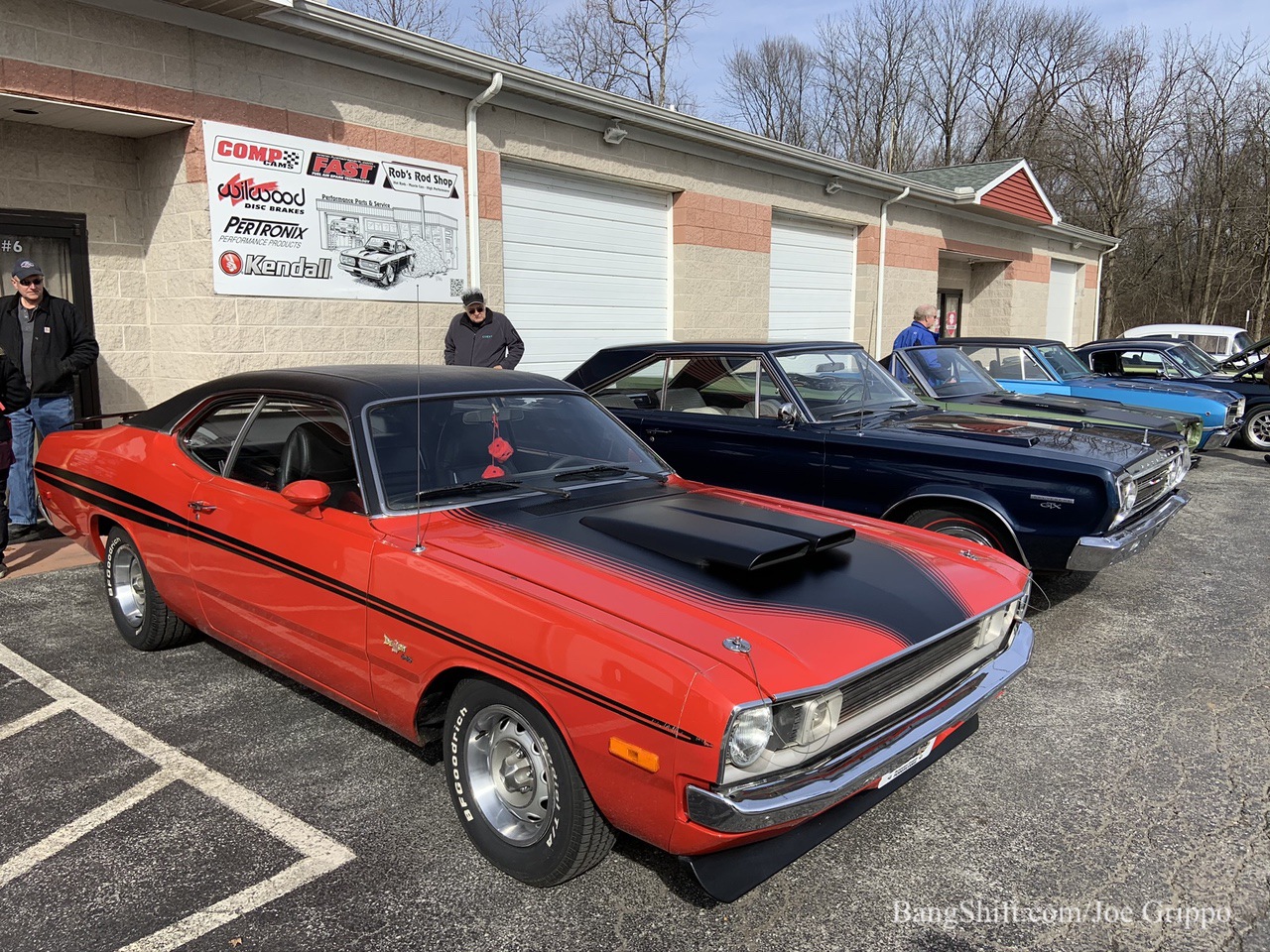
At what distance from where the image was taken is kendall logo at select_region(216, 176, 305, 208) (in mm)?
7325

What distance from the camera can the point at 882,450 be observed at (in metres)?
5.41

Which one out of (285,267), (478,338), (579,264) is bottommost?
(478,338)

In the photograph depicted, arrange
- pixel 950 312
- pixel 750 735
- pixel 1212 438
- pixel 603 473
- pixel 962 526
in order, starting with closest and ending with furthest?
pixel 750 735
pixel 603 473
pixel 962 526
pixel 1212 438
pixel 950 312

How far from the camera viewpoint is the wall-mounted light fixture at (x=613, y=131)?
10352mm

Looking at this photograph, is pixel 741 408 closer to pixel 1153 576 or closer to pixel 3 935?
pixel 1153 576

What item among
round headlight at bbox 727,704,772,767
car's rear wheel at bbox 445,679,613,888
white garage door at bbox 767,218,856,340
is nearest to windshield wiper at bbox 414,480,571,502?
car's rear wheel at bbox 445,679,613,888

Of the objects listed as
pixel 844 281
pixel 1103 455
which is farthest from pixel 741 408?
pixel 844 281

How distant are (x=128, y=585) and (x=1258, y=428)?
14135 mm

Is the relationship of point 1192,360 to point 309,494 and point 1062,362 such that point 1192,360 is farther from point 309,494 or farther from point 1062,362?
point 309,494

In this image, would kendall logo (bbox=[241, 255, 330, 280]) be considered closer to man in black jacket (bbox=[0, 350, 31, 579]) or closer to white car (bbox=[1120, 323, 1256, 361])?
man in black jacket (bbox=[0, 350, 31, 579])

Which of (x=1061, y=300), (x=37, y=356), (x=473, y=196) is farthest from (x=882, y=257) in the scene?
(x=37, y=356)

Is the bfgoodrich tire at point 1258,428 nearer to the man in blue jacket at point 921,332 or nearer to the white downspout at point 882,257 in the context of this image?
the white downspout at point 882,257

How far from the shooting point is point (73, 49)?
648cm

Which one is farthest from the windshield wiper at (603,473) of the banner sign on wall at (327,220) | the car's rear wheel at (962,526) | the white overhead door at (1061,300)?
the white overhead door at (1061,300)
